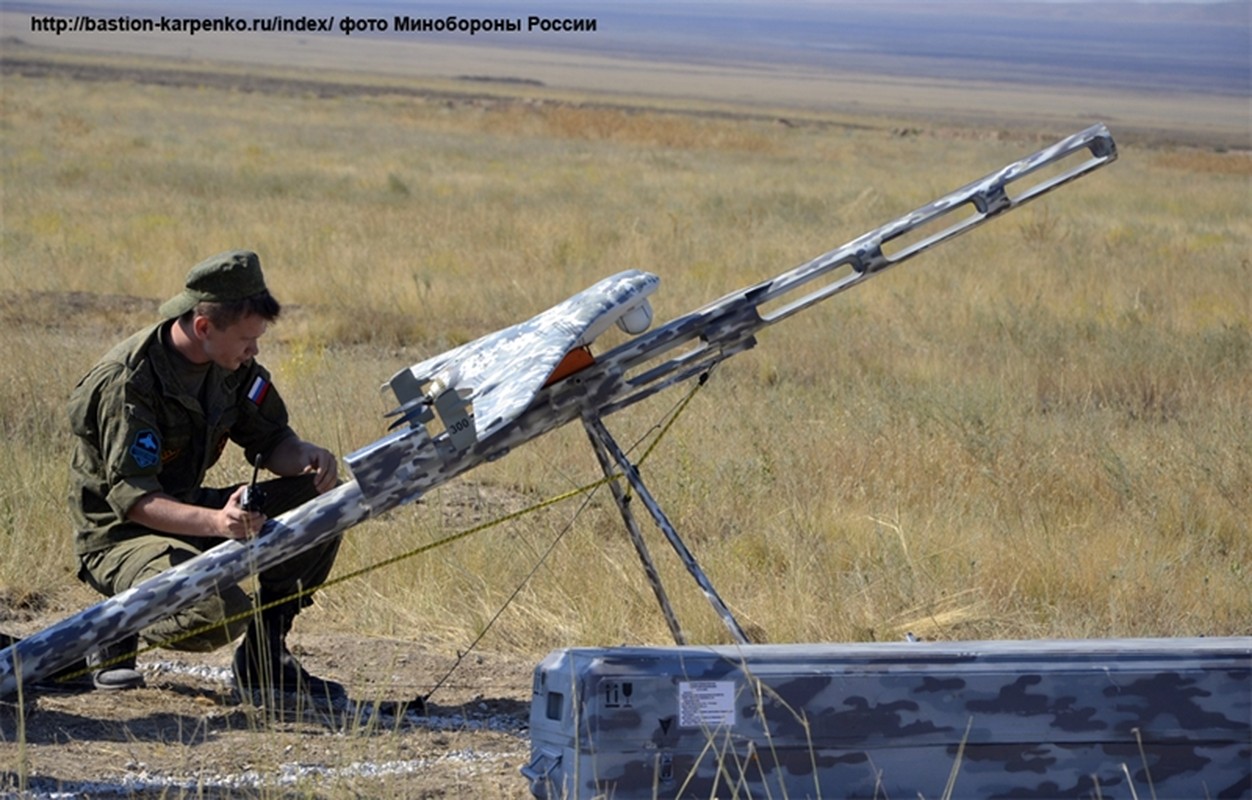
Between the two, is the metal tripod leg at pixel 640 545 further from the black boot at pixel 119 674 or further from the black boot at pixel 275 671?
the black boot at pixel 119 674

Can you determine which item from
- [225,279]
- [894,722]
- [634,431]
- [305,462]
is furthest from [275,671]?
[634,431]

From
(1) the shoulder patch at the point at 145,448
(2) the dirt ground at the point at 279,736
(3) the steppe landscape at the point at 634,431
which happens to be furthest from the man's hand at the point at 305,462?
(2) the dirt ground at the point at 279,736

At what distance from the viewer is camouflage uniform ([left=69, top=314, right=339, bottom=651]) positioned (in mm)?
4070

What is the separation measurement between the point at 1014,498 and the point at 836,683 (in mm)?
3403

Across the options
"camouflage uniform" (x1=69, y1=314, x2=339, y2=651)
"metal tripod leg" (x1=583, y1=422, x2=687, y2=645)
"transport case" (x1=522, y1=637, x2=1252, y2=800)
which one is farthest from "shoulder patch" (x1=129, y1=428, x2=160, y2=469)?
"transport case" (x1=522, y1=637, x2=1252, y2=800)

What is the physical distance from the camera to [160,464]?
413 centimetres

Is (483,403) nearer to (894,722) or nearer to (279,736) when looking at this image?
(894,722)

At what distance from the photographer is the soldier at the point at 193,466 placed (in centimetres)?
405

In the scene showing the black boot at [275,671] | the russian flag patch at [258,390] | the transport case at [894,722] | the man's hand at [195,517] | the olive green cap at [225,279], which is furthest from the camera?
the russian flag patch at [258,390]

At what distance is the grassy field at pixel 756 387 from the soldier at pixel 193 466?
2.77 feet

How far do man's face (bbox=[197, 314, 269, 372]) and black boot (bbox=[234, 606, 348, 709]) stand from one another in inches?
30.2

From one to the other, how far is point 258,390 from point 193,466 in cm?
29

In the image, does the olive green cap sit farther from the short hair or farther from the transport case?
the transport case

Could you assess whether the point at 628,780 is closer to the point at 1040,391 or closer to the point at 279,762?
the point at 279,762
